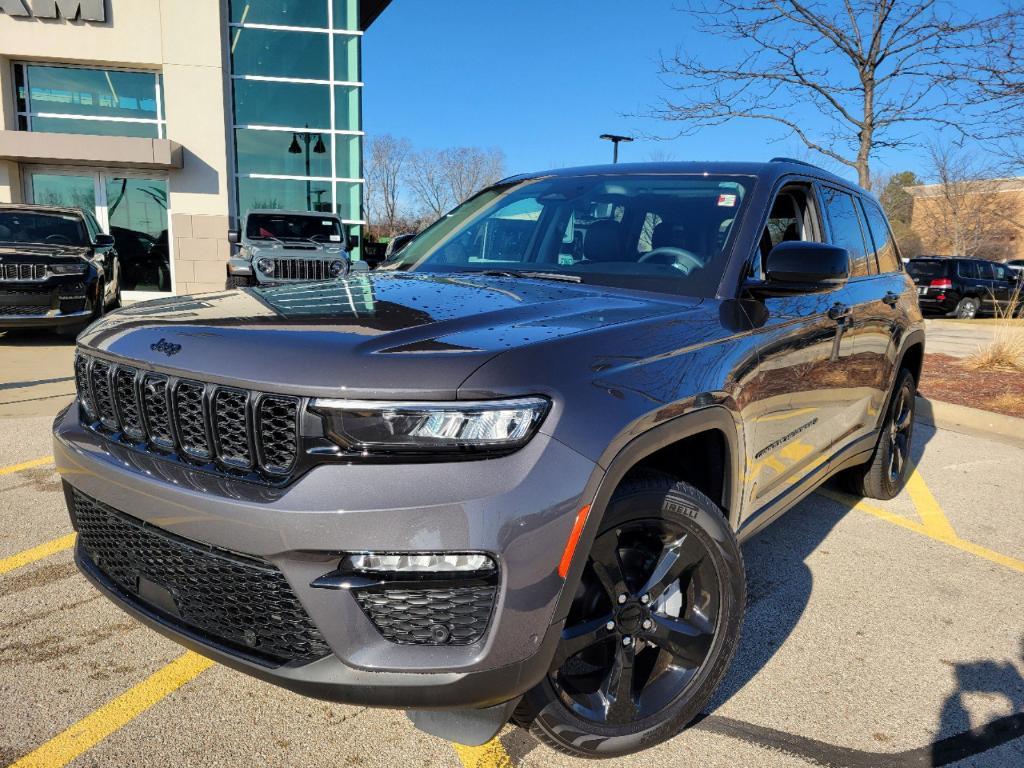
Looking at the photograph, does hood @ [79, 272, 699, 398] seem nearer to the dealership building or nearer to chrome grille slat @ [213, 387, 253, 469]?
chrome grille slat @ [213, 387, 253, 469]

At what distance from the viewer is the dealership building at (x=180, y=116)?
50.2 ft

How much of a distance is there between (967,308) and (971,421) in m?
16.7

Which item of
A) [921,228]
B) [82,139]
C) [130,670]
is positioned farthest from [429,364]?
[921,228]

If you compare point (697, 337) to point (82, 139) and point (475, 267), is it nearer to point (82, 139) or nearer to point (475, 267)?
point (475, 267)

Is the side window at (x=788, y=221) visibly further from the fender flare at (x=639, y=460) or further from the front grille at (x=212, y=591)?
the front grille at (x=212, y=591)

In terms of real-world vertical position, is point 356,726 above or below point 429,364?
below

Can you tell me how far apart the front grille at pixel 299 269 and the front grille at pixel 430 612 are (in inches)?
431

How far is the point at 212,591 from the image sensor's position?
182 centimetres

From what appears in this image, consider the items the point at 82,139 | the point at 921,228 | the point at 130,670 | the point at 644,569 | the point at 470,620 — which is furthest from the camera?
the point at 921,228

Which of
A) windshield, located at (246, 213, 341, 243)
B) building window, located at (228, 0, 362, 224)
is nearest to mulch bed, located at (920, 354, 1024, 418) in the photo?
windshield, located at (246, 213, 341, 243)

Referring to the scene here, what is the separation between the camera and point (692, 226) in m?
2.90

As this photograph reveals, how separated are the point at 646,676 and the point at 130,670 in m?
1.75

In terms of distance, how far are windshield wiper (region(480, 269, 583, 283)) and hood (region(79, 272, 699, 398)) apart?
4.5 inches

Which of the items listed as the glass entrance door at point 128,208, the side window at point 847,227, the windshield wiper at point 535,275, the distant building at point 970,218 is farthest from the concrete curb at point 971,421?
the distant building at point 970,218
